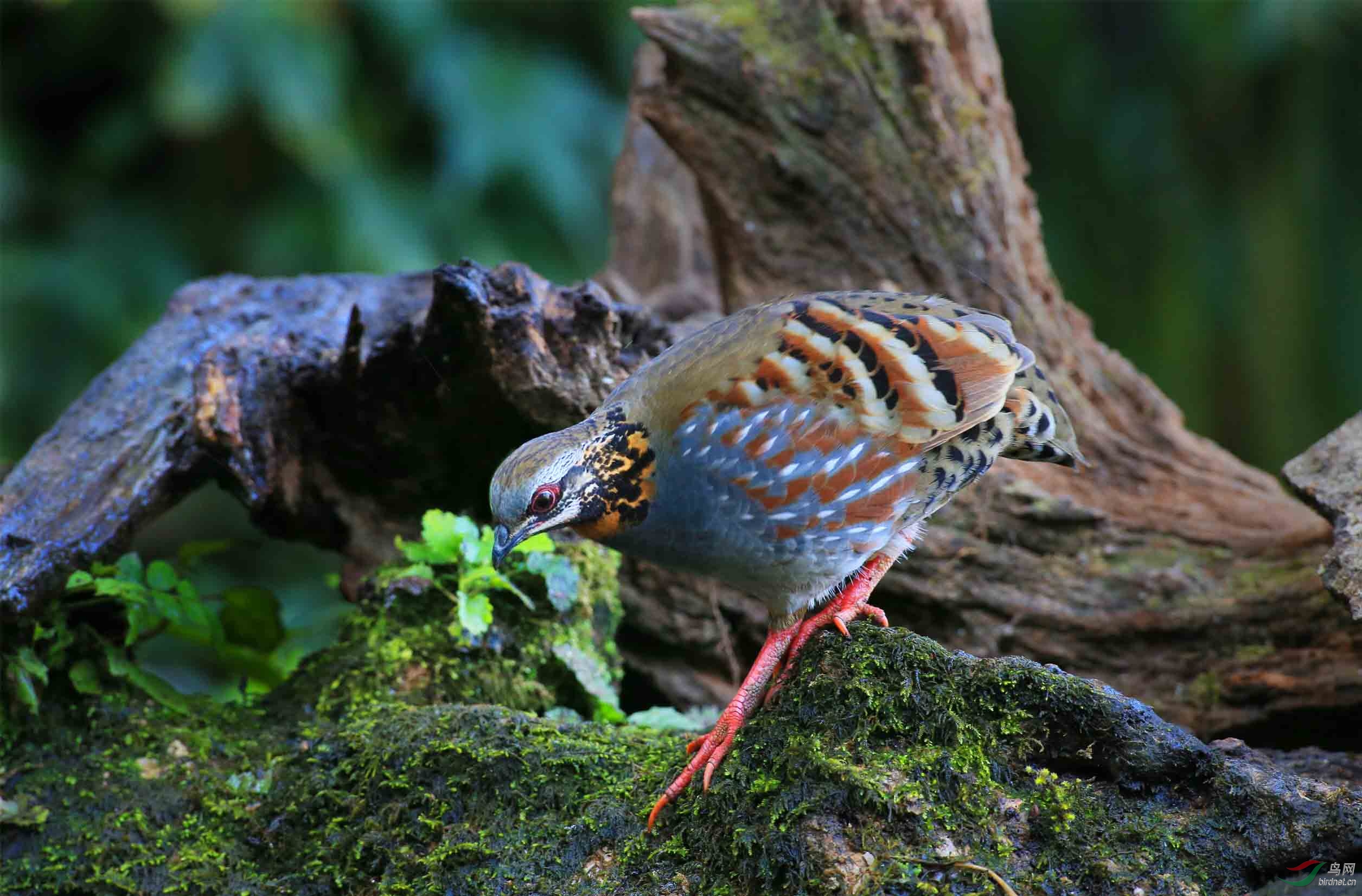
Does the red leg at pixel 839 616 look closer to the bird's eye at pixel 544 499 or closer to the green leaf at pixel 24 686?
the bird's eye at pixel 544 499

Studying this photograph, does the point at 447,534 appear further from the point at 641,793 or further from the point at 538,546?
the point at 641,793

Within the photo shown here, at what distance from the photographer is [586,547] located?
4.16 m

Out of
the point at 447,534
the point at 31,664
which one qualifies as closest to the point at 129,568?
the point at 31,664

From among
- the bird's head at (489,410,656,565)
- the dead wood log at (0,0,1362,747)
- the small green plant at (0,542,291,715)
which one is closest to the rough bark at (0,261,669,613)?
the dead wood log at (0,0,1362,747)

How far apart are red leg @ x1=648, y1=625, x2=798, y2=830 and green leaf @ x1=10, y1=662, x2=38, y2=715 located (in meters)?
1.97

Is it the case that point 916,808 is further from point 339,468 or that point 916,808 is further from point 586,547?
point 339,468

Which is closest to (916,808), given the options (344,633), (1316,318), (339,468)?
(344,633)

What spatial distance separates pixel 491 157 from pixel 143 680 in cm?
445

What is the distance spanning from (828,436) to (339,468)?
222cm

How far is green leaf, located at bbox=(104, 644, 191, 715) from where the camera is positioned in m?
3.73

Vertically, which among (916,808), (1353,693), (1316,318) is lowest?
(916,808)

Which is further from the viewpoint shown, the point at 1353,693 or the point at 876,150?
the point at 876,150

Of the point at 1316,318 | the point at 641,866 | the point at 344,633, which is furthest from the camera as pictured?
the point at 1316,318

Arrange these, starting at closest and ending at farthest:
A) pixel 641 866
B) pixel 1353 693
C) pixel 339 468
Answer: pixel 641 866 < pixel 1353 693 < pixel 339 468
